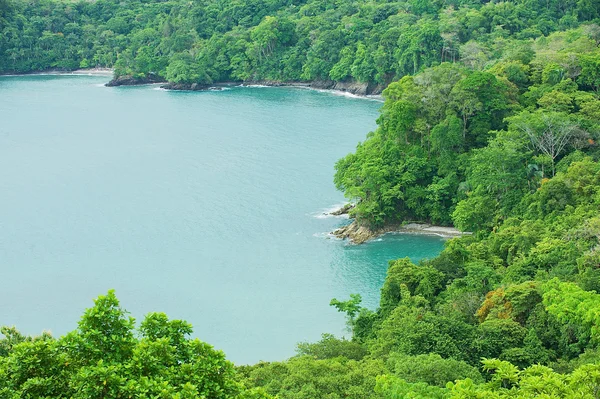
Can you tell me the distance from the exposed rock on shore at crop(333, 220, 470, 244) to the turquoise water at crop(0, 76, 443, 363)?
0.62 metres

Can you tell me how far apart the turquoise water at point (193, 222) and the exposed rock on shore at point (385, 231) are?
2.02ft

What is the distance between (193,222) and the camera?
39094 mm

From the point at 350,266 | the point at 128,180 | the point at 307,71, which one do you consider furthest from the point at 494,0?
the point at 350,266

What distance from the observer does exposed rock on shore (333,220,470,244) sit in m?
36.4

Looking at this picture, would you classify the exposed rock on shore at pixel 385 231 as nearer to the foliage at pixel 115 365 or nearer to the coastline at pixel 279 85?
the foliage at pixel 115 365

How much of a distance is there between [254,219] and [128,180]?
10789mm

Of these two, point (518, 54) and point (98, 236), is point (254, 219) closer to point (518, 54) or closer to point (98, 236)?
point (98, 236)

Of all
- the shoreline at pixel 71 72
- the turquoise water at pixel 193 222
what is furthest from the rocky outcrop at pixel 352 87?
the shoreline at pixel 71 72

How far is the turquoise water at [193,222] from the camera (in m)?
30.4

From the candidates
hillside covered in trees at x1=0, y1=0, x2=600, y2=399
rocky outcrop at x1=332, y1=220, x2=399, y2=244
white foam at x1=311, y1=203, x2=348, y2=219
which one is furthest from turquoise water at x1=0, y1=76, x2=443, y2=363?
hillside covered in trees at x1=0, y1=0, x2=600, y2=399

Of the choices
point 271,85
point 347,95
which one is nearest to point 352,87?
point 347,95

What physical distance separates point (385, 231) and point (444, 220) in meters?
2.81

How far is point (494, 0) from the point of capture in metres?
75.3

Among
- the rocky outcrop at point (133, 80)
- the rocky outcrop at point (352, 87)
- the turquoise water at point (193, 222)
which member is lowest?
the turquoise water at point (193, 222)
